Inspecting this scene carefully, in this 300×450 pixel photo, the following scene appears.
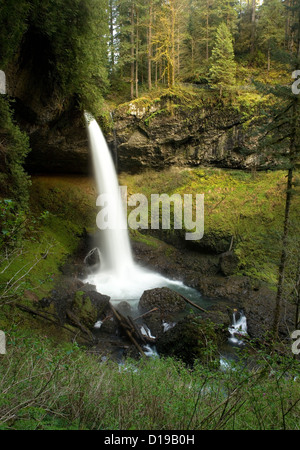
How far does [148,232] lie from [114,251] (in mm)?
2910

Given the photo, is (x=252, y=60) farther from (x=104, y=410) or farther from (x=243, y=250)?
(x=104, y=410)

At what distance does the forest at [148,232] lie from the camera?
3346mm

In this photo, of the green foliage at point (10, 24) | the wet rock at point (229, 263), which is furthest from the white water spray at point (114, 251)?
the green foliage at point (10, 24)

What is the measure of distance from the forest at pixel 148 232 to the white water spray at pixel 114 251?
143mm

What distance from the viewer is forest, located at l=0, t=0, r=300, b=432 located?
11.0 feet

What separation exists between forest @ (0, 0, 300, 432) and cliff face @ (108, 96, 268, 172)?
9 cm

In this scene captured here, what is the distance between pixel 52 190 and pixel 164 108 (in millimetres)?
9157

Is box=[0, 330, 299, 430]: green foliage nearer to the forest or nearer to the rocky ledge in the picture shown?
the forest

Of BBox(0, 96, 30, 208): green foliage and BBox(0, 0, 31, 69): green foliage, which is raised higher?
BBox(0, 0, 31, 69): green foliage

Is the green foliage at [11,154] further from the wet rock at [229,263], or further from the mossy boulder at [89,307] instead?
the wet rock at [229,263]

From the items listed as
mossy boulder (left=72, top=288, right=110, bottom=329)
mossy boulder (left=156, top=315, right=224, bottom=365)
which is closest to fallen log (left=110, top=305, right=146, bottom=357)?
mossy boulder (left=72, top=288, right=110, bottom=329)

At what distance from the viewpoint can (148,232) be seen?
16281 mm

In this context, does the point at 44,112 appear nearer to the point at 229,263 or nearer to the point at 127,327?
the point at 127,327
